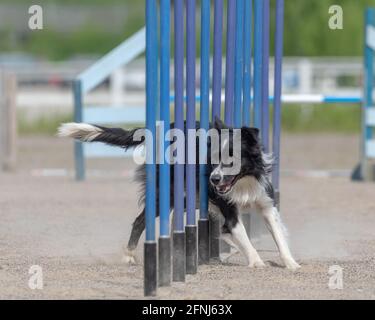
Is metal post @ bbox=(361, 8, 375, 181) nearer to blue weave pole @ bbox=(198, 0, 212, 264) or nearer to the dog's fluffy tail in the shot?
the dog's fluffy tail

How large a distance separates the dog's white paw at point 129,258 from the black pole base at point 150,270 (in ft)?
4.30

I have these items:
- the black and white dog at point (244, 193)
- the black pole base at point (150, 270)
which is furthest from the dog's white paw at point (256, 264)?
the black pole base at point (150, 270)

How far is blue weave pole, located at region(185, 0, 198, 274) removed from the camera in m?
5.80

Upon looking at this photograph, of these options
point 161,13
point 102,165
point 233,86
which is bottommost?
point 102,165

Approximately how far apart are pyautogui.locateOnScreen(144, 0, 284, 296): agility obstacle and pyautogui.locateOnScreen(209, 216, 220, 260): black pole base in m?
0.05

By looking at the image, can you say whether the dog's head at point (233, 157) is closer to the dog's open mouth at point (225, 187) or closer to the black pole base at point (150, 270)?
the dog's open mouth at point (225, 187)

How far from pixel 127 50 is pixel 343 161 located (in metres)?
4.73

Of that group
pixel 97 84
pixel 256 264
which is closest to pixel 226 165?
pixel 256 264

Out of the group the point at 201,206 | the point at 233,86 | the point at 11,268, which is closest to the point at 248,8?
the point at 233,86

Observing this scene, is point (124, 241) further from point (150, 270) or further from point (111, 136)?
point (150, 270)

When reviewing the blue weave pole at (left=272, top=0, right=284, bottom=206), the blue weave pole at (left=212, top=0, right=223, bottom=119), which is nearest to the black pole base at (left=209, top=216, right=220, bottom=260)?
the blue weave pole at (left=212, top=0, right=223, bottom=119)
